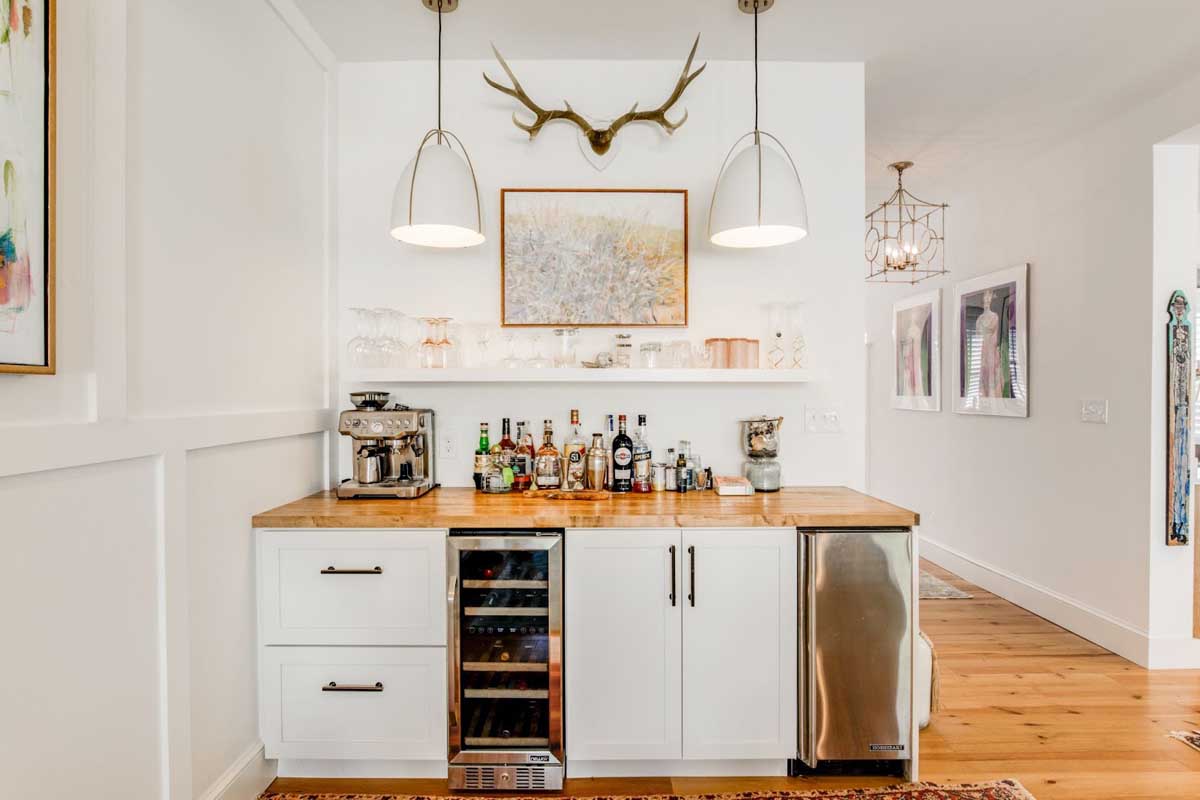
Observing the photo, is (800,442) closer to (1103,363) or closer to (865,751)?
(865,751)

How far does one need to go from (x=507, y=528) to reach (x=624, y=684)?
0.65 m

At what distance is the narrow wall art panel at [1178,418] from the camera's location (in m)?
3.08

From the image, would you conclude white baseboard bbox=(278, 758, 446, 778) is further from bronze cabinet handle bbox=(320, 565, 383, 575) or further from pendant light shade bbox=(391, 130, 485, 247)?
pendant light shade bbox=(391, 130, 485, 247)

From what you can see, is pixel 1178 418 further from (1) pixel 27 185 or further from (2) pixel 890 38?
(1) pixel 27 185

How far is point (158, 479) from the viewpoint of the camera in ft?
5.52

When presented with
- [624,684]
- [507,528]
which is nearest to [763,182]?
[507,528]

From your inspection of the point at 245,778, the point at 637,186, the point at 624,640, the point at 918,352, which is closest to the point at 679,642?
the point at 624,640

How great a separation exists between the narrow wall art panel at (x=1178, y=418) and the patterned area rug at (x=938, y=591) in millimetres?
1310

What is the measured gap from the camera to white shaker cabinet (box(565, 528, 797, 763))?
2170mm

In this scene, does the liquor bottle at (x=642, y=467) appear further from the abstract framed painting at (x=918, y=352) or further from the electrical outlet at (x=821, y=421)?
the abstract framed painting at (x=918, y=352)

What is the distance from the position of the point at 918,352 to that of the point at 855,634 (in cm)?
360

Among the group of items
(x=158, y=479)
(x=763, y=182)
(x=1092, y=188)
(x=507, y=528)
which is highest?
(x=1092, y=188)

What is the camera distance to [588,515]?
2166 mm

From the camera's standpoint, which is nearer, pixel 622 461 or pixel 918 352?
pixel 622 461
